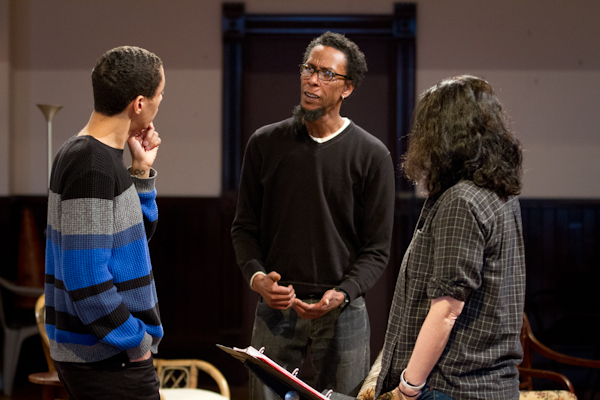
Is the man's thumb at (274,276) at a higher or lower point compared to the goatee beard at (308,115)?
lower

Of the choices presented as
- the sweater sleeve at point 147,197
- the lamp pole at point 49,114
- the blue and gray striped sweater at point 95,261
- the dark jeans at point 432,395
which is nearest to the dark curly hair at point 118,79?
the blue and gray striped sweater at point 95,261

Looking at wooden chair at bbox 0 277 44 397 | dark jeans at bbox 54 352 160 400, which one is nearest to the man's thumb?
dark jeans at bbox 54 352 160 400

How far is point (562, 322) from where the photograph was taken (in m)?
3.69

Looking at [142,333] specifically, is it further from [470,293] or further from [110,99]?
[470,293]

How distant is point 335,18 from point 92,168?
2.85 m

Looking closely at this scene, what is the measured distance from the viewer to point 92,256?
129cm

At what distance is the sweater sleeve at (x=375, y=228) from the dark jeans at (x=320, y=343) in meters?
0.12

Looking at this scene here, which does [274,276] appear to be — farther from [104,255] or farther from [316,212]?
[104,255]

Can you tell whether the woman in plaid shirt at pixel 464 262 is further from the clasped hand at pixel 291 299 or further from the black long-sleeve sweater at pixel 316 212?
the black long-sleeve sweater at pixel 316 212

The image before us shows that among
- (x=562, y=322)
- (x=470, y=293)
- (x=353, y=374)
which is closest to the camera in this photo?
(x=470, y=293)

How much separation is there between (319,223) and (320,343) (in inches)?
16.7

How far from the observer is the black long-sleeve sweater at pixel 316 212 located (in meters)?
1.96

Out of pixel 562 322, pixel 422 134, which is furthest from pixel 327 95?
pixel 562 322

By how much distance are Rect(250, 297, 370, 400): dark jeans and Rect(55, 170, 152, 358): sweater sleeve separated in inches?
27.5
